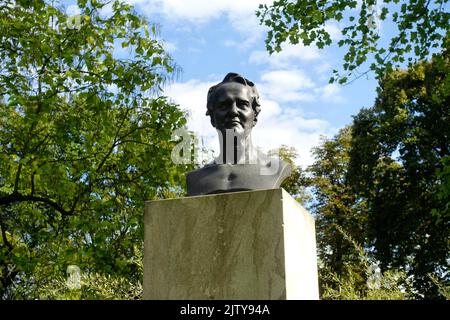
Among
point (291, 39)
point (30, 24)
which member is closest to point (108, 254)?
point (30, 24)

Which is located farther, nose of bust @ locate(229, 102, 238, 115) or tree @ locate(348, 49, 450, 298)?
tree @ locate(348, 49, 450, 298)

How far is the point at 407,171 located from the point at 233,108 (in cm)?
1815

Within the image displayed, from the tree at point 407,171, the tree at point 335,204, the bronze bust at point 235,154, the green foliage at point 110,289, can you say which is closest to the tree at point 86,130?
the green foliage at point 110,289

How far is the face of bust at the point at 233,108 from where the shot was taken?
5656 millimetres

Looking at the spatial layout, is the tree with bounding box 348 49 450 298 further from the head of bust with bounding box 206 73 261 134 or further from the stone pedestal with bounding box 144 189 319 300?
the stone pedestal with bounding box 144 189 319 300

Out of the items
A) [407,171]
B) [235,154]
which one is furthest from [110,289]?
[407,171]

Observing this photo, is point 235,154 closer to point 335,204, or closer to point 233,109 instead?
point 233,109

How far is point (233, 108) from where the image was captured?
566 centimetres

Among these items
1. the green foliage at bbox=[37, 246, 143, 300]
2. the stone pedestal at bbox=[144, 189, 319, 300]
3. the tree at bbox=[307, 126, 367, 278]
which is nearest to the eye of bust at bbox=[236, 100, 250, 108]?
the stone pedestal at bbox=[144, 189, 319, 300]

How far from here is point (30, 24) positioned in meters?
10.8

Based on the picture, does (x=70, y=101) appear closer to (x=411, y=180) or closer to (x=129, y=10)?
(x=129, y=10)

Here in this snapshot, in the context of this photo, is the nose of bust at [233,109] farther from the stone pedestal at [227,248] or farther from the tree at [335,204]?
the tree at [335,204]

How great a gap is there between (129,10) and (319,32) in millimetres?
3948

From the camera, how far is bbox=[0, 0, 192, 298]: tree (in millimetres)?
10648
